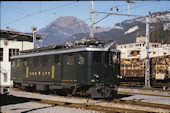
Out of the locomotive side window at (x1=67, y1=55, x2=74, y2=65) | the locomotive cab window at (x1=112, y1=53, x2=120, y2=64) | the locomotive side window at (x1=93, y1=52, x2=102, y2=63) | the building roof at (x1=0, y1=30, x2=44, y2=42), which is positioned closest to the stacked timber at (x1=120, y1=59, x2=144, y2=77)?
the locomotive cab window at (x1=112, y1=53, x2=120, y2=64)

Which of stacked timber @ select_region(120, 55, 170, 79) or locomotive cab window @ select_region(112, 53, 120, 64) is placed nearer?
locomotive cab window @ select_region(112, 53, 120, 64)

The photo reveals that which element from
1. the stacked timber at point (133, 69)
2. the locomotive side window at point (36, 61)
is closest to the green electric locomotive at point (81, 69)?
the locomotive side window at point (36, 61)

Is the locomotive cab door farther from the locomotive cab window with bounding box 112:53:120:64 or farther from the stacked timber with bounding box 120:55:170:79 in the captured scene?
the stacked timber with bounding box 120:55:170:79

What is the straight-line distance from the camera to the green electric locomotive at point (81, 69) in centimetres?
1505

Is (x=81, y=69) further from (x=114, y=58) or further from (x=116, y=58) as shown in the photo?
(x=116, y=58)

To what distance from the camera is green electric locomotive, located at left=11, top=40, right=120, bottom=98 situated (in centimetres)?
1505

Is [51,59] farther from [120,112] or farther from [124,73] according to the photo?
[124,73]

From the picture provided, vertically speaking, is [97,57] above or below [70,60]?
above

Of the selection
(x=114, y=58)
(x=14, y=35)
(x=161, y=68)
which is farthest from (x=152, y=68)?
(x=14, y=35)

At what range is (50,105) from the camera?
13266 millimetres

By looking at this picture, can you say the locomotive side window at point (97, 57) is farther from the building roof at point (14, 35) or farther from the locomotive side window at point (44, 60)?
the building roof at point (14, 35)

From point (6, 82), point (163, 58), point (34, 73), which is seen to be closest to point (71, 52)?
point (34, 73)

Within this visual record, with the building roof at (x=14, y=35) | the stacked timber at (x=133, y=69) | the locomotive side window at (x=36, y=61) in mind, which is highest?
the building roof at (x=14, y=35)

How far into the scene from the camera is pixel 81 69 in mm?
15336
